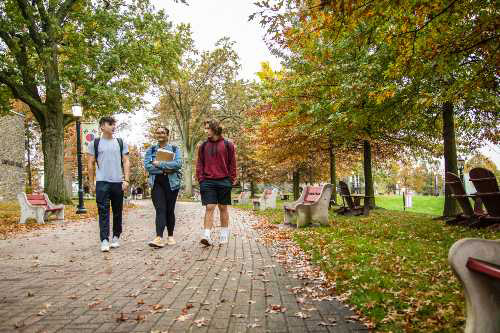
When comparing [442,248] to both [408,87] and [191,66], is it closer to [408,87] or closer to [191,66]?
[408,87]

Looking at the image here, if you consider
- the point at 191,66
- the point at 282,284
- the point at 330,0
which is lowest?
the point at 282,284

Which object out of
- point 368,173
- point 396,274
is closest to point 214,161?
point 396,274

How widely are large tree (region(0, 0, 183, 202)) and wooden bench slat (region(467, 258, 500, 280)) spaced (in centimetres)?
1617

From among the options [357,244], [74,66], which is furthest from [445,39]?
[74,66]

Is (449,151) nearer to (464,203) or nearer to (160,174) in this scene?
(464,203)

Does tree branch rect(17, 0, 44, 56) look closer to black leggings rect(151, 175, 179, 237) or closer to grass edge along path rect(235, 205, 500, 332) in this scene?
black leggings rect(151, 175, 179, 237)

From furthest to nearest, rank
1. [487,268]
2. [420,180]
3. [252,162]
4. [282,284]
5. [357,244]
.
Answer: [420,180] → [252,162] → [357,244] → [282,284] → [487,268]

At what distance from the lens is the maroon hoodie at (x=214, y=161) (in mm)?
6684

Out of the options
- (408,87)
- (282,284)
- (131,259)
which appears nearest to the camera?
(282,284)

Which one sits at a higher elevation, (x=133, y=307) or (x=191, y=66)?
(x=191, y=66)

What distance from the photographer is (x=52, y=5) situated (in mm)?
16719

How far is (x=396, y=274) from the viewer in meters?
4.65

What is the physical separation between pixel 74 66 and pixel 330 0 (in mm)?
15109

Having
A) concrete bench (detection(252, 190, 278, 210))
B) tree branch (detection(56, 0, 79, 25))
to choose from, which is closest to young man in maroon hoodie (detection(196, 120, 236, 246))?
concrete bench (detection(252, 190, 278, 210))
